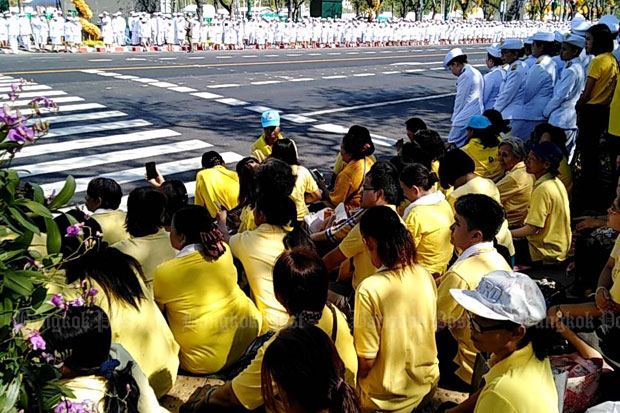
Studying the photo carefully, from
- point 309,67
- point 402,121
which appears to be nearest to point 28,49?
point 309,67

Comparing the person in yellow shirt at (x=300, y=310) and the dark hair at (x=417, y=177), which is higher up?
the dark hair at (x=417, y=177)

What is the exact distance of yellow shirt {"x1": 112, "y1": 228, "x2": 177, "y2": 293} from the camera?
4.17 metres

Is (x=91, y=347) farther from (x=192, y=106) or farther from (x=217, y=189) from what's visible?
(x=192, y=106)

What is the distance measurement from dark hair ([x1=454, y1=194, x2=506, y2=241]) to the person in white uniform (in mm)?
5039

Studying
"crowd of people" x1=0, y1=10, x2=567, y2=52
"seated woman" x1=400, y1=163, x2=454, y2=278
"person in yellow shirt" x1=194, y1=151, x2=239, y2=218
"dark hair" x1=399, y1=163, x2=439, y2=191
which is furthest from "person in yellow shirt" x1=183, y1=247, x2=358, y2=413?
"crowd of people" x1=0, y1=10, x2=567, y2=52

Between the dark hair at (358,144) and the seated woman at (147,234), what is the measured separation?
91.8 inches

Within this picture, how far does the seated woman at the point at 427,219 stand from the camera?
181 inches

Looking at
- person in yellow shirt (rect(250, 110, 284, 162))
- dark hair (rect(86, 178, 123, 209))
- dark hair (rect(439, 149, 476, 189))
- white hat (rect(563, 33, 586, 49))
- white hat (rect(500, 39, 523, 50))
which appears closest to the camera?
dark hair (rect(86, 178, 123, 209))

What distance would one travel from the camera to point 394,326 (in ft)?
10.8

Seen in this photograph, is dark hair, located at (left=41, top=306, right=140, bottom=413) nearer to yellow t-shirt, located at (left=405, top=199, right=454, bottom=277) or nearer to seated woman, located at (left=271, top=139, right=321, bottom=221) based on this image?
yellow t-shirt, located at (left=405, top=199, right=454, bottom=277)

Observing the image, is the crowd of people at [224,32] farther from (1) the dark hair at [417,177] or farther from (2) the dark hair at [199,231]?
(2) the dark hair at [199,231]

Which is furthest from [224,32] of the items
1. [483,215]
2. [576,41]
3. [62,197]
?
[62,197]

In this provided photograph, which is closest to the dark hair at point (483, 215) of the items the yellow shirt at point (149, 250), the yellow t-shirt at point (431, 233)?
the yellow t-shirt at point (431, 233)

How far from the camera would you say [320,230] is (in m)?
5.83
